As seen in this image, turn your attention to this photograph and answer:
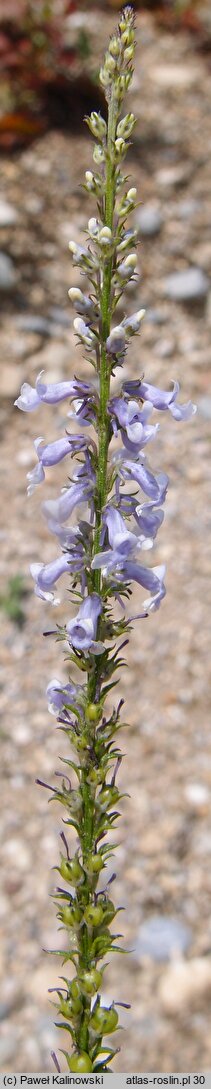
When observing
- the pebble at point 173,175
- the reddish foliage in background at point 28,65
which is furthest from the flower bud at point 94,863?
the pebble at point 173,175

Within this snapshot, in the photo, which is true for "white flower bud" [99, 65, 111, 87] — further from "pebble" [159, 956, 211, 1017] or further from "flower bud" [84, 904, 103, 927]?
"pebble" [159, 956, 211, 1017]

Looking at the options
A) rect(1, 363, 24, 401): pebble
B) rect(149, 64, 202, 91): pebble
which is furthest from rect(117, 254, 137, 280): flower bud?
rect(149, 64, 202, 91): pebble

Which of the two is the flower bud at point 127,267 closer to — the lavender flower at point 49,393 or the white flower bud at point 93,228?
the white flower bud at point 93,228

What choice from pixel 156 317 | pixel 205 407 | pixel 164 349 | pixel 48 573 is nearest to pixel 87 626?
pixel 48 573

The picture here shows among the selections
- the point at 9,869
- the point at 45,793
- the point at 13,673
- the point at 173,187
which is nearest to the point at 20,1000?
the point at 9,869

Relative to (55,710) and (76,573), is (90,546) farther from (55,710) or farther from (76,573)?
(55,710)
